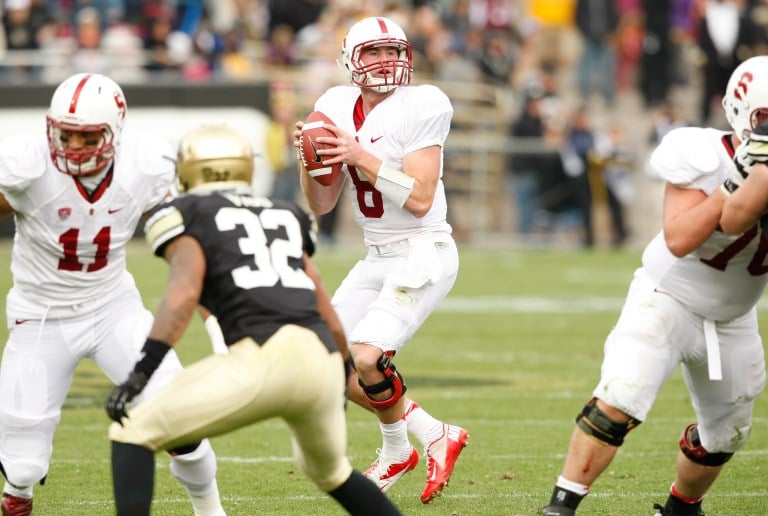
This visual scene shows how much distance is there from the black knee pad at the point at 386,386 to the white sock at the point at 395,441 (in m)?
0.16

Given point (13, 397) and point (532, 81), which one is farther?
point (532, 81)

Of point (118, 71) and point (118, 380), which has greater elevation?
point (118, 380)

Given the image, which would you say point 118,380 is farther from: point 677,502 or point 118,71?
point 118,71

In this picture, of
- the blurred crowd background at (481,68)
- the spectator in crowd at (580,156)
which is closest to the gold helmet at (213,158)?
the blurred crowd background at (481,68)

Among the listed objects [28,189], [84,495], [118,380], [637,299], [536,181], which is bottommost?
[536,181]

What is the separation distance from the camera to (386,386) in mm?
5625

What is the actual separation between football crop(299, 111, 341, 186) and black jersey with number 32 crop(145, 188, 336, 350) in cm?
140

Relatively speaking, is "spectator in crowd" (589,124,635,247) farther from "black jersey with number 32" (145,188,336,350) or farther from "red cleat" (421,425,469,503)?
"black jersey with number 32" (145,188,336,350)

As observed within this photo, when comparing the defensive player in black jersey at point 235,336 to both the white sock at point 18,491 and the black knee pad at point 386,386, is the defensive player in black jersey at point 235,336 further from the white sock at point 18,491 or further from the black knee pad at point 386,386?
the black knee pad at point 386,386

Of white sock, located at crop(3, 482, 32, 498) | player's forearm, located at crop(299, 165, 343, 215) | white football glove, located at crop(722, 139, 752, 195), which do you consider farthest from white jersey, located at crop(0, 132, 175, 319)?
white football glove, located at crop(722, 139, 752, 195)

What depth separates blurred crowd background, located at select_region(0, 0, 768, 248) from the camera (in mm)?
16656

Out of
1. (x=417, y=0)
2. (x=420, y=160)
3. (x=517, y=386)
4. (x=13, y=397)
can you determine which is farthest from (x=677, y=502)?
(x=417, y=0)

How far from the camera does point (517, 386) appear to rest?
28.0 feet

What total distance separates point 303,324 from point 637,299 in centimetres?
132
